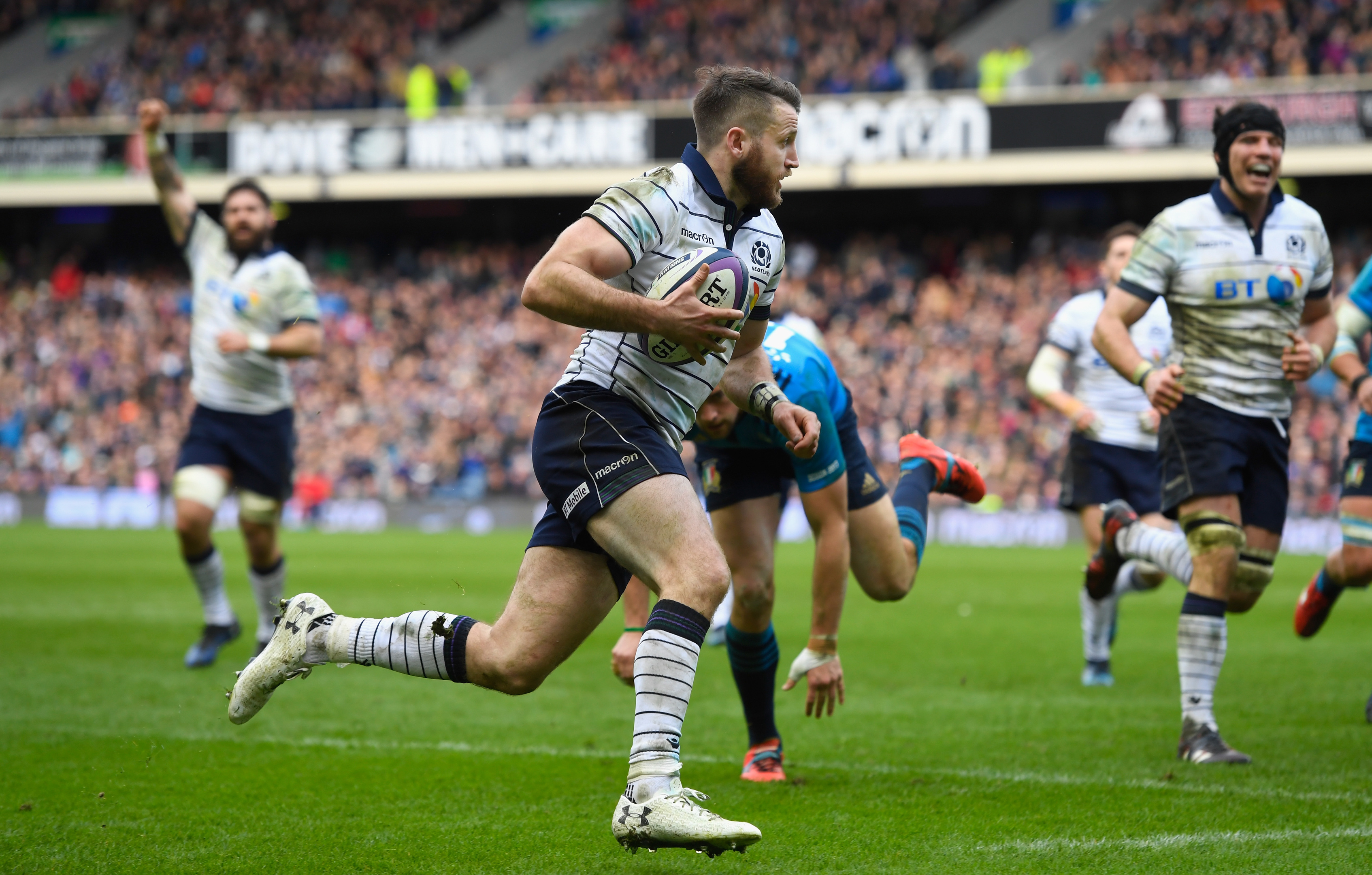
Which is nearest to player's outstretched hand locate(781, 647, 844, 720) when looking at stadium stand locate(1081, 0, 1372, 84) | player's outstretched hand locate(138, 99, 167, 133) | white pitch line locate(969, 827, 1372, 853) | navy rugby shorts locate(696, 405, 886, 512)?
navy rugby shorts locate(696, 405, 886, 512)

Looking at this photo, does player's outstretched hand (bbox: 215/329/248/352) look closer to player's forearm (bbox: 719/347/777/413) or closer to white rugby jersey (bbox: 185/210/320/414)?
white rugby jersey (bbox: 185/210/320/414)

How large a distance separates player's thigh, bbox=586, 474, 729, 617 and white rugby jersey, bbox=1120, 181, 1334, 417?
2827 mm

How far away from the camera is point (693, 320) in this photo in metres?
3.71

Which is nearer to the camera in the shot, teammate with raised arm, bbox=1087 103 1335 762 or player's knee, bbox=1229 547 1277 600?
teammate with raised arm, bbox=1087 103 1335 762

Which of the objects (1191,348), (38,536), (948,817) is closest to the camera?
(948,817)

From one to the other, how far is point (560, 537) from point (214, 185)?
98.9ft

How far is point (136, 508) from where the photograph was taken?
2645 cm

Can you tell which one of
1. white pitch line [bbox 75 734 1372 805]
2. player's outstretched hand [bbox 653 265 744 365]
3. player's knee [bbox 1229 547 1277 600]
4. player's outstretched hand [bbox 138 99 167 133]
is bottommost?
white pitch line [bbox 75 734 1372 805]

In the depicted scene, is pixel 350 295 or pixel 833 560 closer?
pixel 833 560

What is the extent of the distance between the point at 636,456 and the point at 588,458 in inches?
5.6

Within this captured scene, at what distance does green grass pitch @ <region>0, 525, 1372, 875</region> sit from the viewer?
4059 millimetres

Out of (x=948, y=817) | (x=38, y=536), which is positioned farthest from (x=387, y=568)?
(x=948, y=817)

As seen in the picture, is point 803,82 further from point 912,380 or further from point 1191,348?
point 1191,348

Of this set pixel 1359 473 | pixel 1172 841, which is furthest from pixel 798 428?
pixel 1359 473
